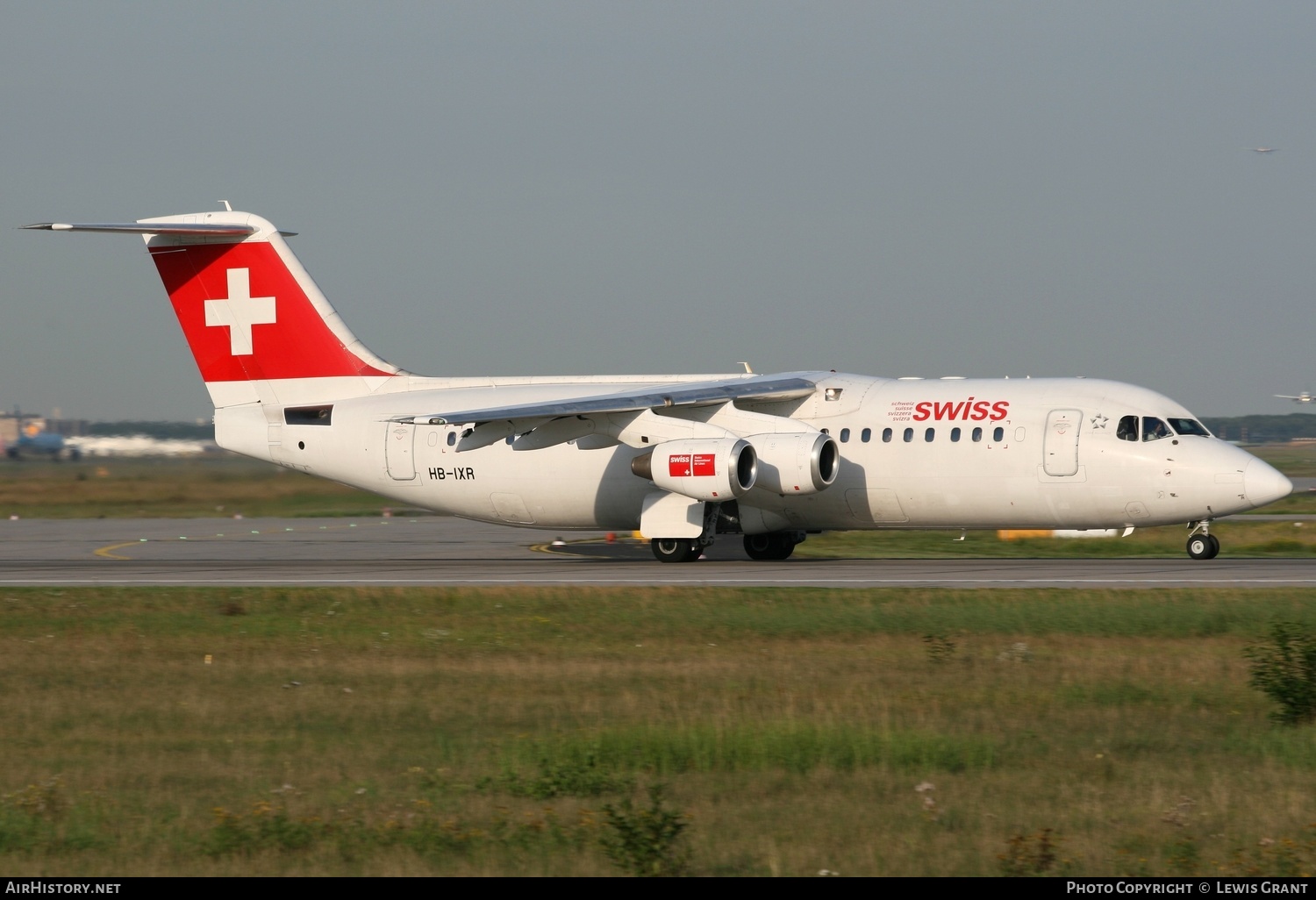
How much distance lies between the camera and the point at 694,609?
19.6 meters

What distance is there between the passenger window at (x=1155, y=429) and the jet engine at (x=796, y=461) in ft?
17.7

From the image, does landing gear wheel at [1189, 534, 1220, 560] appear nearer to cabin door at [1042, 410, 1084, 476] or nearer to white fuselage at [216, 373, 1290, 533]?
white fuselage at [216, 373, 1290, 533]

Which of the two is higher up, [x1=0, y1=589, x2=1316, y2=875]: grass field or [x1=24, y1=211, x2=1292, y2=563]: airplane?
[x1=24, y1=211, x2=1292, y2=563]: airplane

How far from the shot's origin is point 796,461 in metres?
26.6

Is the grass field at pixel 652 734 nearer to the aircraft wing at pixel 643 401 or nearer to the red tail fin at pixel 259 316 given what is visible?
the aircraft wing at pixel 643 401

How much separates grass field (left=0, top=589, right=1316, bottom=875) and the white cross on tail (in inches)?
515

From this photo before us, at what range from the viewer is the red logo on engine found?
2656cm

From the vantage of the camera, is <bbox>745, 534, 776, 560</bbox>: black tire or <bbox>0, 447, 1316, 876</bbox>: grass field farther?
<bbox>745, 534, 776, 560</bbox>: black tire

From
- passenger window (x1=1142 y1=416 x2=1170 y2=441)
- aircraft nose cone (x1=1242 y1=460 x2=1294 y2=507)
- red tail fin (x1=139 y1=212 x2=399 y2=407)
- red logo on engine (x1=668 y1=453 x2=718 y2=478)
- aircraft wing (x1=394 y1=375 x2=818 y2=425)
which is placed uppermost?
red tail fin (x1=139 y1=212 x2=399 y2=407)

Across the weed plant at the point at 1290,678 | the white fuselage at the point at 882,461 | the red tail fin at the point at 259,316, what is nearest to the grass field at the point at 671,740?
the weed plant at the point at 1290,678

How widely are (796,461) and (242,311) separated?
509 inches

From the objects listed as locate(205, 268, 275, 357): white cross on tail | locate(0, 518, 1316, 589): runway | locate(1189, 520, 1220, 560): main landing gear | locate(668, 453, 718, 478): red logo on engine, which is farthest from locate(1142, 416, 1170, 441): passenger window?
locate(205, 268, 275, 357): white cross on tail

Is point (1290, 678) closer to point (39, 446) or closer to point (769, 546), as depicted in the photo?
point (769, 546)

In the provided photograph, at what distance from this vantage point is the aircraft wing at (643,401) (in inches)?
1061
